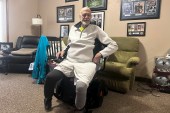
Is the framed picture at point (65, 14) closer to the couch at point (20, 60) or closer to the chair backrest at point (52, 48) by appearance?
the couch at point (20, 60)

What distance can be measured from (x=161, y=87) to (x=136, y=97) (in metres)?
0.56

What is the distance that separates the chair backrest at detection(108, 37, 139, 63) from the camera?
301 cm

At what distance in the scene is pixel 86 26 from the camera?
2072mm

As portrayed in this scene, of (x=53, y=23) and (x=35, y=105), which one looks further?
(x=53, y=23)

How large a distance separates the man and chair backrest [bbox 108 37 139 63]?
110 centimetres

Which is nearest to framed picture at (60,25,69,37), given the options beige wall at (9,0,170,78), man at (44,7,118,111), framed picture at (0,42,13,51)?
beige wall at (9,0,170,78)

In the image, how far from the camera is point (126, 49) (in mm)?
3086

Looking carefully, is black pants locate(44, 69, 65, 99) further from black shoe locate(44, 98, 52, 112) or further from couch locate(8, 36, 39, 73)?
couch locate(8, 36, 39, 73)

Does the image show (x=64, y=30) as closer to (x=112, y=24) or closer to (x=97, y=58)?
(x=112, y=24)

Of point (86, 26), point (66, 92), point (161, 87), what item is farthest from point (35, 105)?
point (161, 87)

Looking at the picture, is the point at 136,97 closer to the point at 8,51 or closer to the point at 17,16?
the point at 8,51

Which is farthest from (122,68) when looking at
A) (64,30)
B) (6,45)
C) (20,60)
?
(6,45)

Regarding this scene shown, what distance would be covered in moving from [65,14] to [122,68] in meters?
2.41

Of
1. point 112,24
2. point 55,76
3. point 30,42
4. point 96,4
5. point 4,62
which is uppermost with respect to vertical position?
point 96,4
